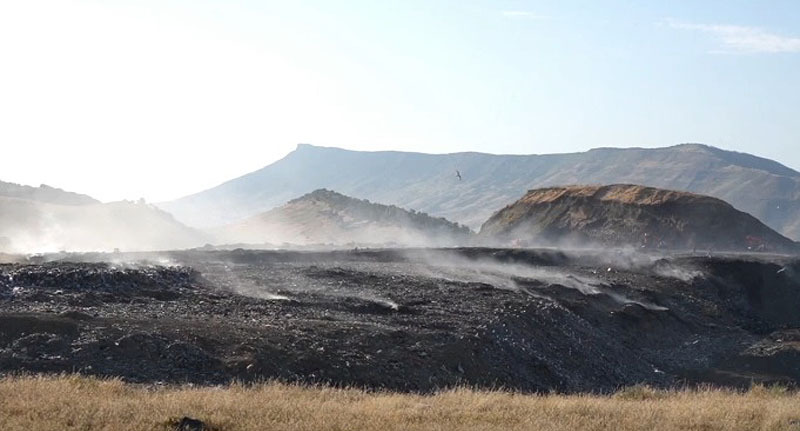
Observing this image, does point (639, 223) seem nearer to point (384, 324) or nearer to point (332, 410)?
point (384, 324)

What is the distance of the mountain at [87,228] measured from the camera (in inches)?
2134

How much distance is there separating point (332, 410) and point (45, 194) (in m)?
66.3

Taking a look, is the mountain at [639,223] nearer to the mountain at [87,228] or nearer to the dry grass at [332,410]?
the mountain at [87,228]

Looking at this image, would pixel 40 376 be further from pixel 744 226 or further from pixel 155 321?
pixel 744 226

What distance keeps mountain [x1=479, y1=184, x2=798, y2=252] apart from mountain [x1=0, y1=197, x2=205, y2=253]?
23.9 m

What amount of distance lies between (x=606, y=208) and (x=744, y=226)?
9.56 m

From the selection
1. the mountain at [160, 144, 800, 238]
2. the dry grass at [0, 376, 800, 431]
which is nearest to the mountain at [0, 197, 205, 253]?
the dry grass at [0, 376, 800, 431]

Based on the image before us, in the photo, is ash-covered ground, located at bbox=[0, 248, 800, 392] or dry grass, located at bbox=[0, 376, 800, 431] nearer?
dry grass, located at bbox=[0, 376, 800, 431]

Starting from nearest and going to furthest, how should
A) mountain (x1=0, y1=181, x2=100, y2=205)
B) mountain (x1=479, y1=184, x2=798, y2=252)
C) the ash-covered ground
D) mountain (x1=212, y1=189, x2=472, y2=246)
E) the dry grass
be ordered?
1. the dry grass
2. the ash-covered ground
3. mountain (x1=479, y1=184, x2=798, y2=252)
4. mountain (x1=0, y1=181, x2=100, y2=205)
5. mountain (x1=212, y1=189, x2=472, y2=246)

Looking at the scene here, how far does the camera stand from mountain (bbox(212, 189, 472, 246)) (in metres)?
75.7

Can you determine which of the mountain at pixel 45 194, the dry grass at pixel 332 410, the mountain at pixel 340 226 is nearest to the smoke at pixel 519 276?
the dry grass at pixel 332 410

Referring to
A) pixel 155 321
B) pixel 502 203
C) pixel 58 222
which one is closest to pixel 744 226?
pixel 58 222

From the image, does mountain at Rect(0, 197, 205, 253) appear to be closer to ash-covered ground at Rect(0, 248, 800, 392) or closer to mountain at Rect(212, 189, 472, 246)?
mountain at Rect(212, 189, 472, 246)

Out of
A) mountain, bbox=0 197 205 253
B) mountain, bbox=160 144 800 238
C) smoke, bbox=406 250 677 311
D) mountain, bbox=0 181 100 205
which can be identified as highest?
mountain, bbox=160 144 800 238
